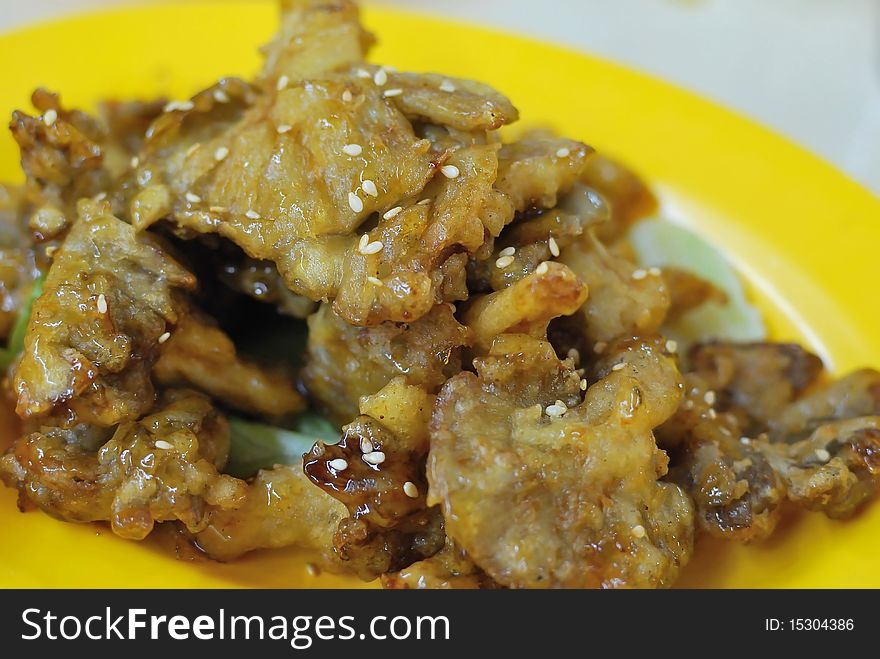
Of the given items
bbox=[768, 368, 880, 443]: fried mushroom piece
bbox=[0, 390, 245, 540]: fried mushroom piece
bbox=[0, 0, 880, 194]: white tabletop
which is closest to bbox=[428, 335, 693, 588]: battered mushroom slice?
bbox=[0, 390, 245, 540]: fried mushroom piece

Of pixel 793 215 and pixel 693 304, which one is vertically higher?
pixel 793 215

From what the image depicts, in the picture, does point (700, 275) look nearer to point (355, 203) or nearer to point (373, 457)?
point (355, 203)

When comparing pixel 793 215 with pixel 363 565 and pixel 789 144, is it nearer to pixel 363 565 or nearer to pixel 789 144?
pixel 789 144

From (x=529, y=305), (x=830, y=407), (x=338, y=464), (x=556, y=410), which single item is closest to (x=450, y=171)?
(x=529, y=305)

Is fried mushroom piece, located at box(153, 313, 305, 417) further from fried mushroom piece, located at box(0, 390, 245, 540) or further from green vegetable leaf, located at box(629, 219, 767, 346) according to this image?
green vegetable leaf, located at box(629, 219, 767, 346)

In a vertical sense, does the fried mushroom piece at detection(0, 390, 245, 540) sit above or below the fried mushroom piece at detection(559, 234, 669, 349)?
below

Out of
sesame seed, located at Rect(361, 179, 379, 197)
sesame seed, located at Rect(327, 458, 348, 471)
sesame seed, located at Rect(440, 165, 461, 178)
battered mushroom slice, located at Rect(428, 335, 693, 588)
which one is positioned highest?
sesame seed, located at Rect(440, 165, 461, 178)

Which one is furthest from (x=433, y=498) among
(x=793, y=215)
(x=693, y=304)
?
(x=793, y=215)
